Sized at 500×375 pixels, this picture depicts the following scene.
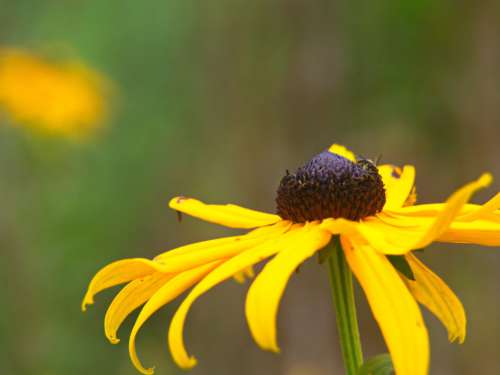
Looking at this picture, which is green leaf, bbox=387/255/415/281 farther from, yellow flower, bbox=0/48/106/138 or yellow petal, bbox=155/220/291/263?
yellow flower, bbox=0/48/106/138

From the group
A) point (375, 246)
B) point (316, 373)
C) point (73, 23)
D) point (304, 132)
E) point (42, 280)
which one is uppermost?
point (73, 23)

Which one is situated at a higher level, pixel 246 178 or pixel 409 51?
pixel 409 51

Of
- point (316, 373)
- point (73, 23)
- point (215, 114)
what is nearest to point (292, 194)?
point (316, 373)

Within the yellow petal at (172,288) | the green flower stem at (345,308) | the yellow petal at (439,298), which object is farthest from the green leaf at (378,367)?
the yellow petal at (172,288)

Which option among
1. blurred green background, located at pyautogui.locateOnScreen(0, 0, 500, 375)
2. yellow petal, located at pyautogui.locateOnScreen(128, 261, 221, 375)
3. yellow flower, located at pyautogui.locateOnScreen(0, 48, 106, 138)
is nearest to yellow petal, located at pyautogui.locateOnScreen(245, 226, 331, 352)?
yellow petal, located at pyautogui.locateOnScreen(128, 261, 221, 375)

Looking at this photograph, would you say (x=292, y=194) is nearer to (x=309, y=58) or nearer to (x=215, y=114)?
(x=309, y=58)

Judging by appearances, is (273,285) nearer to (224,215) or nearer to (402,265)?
(402,265)
